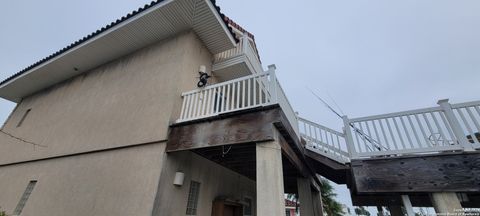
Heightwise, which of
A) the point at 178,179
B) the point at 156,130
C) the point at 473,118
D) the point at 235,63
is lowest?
the point at 178,179

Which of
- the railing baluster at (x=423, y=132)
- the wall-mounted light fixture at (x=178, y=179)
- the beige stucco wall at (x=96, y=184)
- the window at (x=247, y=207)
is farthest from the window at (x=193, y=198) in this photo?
the railing baluster at (x=423, y=132)

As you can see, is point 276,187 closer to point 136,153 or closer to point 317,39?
point 136,153

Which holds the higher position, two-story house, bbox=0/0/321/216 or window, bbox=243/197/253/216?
two-story house, bbox=0/0/321/216

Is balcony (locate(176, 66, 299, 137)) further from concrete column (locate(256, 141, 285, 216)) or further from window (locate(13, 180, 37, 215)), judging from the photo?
window (locate(13, 180, 37, 215))

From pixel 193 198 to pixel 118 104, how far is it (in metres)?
3.36

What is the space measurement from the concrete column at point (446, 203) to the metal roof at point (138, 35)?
574cm

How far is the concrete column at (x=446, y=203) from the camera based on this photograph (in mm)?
3152

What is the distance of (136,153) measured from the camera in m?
4.08

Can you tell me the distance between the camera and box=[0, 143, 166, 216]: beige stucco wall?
3.62 meters

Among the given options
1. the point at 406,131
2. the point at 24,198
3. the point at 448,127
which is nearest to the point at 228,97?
the point at 406,131

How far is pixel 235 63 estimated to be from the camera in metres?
6.00

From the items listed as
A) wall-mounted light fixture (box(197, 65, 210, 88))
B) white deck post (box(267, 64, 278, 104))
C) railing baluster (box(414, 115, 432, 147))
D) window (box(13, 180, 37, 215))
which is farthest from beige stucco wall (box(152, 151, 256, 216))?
window (box(13, 180, 37, 215))

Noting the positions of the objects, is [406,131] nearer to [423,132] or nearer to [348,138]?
[423,132]

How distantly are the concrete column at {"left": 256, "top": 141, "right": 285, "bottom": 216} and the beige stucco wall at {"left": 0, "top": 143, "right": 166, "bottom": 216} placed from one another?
1.95 metres
